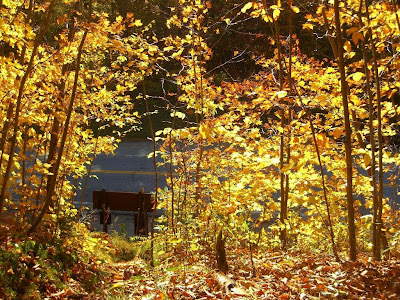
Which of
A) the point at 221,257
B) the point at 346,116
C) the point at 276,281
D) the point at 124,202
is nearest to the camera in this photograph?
the point at 346,116

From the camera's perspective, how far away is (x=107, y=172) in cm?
1529

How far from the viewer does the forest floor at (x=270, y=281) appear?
3775mm

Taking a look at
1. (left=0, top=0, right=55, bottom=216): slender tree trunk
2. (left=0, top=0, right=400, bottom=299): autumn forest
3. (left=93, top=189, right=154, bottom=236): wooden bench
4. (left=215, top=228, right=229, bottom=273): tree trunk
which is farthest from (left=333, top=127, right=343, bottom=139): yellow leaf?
(left=93, top=189, right=154, bottom=236): wooden bench

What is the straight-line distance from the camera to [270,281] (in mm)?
4297

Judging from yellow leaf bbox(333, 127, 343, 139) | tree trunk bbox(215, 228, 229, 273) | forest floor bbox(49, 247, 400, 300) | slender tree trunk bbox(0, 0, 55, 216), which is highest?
slender tree trunk bbox(0, 0, 55, 216)

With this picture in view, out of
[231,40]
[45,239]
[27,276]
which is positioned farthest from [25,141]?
[231,40]

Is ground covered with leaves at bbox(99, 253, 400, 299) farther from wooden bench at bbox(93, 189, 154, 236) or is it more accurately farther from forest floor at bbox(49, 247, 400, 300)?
wooden bench at bbox(93, 189, 154, 236)

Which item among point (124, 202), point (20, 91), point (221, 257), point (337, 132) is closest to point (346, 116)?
point (337, 132)

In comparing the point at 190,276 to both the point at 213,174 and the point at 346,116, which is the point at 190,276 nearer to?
the point at 346,116

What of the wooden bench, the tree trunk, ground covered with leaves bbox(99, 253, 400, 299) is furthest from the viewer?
the wooden bench

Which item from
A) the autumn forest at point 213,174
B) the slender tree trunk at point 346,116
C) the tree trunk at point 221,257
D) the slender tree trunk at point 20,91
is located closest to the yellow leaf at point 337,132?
the autumn forest at point 213,174

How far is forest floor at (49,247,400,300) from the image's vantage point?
3.78m

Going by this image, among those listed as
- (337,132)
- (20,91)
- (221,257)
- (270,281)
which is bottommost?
(270,281)

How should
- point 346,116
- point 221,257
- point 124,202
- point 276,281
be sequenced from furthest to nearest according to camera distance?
point 124,202
point 221,257
point 276,281
point 346,116
